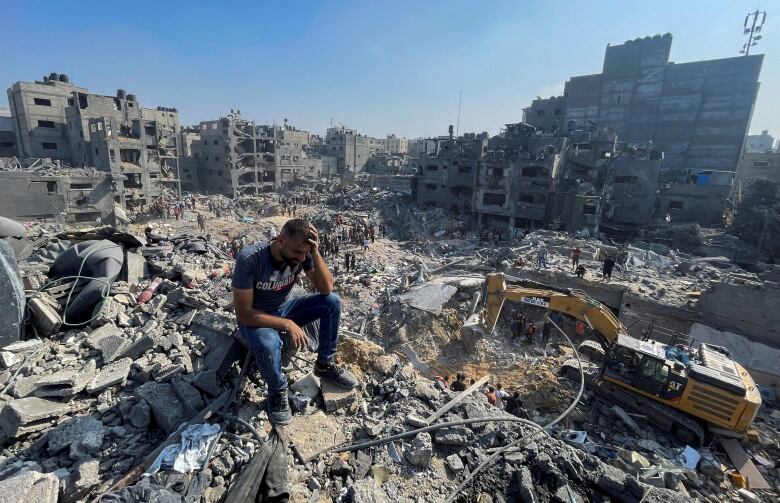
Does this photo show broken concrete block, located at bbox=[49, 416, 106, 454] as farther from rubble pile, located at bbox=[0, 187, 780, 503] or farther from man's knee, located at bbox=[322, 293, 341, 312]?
man's knee, located at bbox=[322, 293, 341, 312]

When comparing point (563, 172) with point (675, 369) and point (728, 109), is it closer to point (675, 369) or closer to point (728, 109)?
point (728, 109)

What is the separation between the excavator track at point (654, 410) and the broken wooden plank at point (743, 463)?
0.47 metres

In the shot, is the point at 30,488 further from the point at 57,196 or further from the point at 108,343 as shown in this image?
the point at 57,196

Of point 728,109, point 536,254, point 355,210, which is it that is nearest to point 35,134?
point 355,210

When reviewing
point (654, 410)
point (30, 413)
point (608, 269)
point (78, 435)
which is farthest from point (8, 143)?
point (654, 410)

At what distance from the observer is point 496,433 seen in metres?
3.62

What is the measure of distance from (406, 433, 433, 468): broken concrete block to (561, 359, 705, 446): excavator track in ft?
24.5

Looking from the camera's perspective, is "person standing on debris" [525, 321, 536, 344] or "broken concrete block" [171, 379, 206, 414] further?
"person standing on debris" [525, 321, 536, 344]

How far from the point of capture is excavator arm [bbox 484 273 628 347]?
10055 mm

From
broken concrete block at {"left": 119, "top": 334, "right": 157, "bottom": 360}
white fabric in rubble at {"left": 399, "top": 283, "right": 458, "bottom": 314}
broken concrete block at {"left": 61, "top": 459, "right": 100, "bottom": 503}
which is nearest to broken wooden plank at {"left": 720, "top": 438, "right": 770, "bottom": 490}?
white fabric in rubble at {"left": 399, "top": 283, "right": 458, "bottom": 314}

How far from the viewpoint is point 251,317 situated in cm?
306

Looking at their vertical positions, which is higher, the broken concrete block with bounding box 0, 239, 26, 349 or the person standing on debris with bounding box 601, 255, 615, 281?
the broken concrete block with bounding box 0, 239, 26, 349

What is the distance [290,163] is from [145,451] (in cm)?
5014

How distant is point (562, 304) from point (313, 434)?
364 inches
